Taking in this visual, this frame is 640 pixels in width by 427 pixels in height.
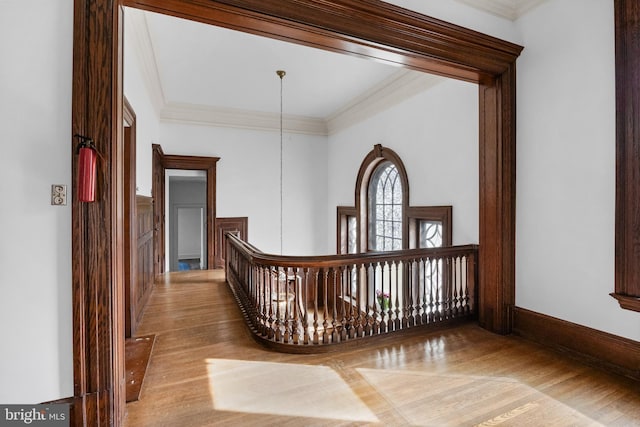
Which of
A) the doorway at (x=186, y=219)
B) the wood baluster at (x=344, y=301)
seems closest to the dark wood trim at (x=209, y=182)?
the doorway at (x=186, y=219)

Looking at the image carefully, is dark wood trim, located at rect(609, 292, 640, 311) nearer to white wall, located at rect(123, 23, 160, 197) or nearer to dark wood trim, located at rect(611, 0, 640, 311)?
dark wood trim, located at rect(611, 0, 640, 311)

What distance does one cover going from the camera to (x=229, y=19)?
6.81 feet

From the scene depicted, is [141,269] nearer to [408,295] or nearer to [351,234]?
[408,295]

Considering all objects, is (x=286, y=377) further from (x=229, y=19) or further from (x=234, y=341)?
(x=229, y=19)

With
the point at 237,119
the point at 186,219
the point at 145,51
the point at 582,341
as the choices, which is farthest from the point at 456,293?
the point at 186,219

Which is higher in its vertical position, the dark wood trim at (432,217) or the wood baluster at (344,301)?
the dark wood trim at (432,217)

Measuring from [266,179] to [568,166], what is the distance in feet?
16.5

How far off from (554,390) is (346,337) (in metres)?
1.47

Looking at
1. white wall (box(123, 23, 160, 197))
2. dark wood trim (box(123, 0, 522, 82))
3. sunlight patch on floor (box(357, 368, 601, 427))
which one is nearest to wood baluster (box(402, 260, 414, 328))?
sunlight patch on floor (box(357, 368, 601, 427))

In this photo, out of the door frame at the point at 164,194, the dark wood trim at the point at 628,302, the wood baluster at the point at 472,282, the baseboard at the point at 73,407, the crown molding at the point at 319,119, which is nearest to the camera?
the baseboard at the point at 73,407

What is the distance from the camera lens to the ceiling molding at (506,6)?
2762 mm

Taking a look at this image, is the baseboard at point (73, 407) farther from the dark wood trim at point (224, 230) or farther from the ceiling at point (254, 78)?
the dark wood trim at point (224, 230)

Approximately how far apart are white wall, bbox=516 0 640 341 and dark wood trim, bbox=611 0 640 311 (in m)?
0.08

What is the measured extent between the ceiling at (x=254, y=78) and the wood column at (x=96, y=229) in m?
1.63
